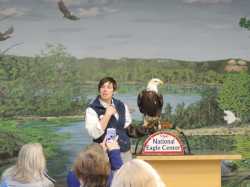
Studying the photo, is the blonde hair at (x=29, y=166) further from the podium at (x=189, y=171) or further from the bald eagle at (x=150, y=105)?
the bald eagle at (x=150, y=105)

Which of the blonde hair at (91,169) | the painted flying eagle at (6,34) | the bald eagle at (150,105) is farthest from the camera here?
the painted flying eagle at (6,34)

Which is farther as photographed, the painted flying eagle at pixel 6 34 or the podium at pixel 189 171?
the painted flying eagle at pixel 6 34

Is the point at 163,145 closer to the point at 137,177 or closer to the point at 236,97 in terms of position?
the point at 137,177

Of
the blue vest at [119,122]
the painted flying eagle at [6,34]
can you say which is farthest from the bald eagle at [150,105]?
the painted flying eagle at [6,34]

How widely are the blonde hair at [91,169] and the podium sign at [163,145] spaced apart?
60.6 inches

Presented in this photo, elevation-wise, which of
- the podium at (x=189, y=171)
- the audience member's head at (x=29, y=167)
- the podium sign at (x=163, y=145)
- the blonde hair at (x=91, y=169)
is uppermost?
the podium sign at (x=163, y=145)

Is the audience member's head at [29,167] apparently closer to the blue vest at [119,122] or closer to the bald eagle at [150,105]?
the blue vest at [119,122]

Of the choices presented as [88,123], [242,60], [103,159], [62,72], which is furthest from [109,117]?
[242,60]

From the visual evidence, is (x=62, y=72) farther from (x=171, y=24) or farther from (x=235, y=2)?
(x=235, y=2)

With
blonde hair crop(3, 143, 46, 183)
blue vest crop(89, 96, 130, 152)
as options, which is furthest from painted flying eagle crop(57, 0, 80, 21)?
blonde hair crop(3, 143, 46, 183)

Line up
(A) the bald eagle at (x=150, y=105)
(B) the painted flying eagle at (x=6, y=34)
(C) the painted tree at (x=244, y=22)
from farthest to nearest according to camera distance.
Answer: (C) the painted tree at (x=244, y=22) → (B) the painted flying eagle at (x=6, y=34) → (A) the bald eagle at (x=150, y=105)

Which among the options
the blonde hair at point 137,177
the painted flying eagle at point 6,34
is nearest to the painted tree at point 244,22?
the painted flying eagle at point 6,34

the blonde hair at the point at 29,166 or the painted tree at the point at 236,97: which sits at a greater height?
the painted tree at the point at 236,97

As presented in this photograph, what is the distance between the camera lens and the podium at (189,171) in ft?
14.9
